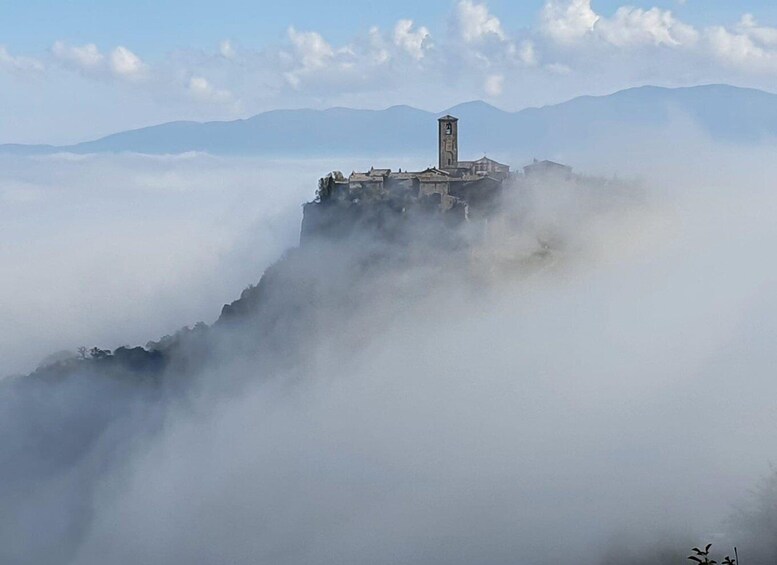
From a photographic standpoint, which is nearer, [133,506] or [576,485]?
[576,485]

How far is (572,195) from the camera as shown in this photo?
80.4 metres

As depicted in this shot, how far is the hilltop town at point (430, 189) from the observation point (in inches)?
2840

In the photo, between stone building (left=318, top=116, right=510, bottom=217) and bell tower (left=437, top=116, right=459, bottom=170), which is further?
bell tower (left=437, top=116, right=459, bottom=170)

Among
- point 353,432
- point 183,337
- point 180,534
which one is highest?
point 183,337

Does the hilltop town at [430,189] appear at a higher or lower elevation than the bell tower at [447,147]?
lower

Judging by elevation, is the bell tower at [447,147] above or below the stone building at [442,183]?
above

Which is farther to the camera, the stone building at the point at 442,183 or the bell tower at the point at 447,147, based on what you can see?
the bell tower at the point at 447,147

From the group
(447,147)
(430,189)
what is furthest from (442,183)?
(447,147)

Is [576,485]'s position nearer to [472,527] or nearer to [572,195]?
[472,527]

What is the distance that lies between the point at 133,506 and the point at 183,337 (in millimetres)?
15668

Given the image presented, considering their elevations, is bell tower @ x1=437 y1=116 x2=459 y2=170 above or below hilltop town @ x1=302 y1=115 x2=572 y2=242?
above

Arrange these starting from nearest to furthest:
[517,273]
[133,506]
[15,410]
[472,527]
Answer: [472,527]
[517,273]
[133,506]
[15,410]

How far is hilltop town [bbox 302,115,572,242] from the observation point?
7212 cm

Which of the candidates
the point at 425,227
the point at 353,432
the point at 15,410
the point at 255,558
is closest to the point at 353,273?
the point at 425,227
